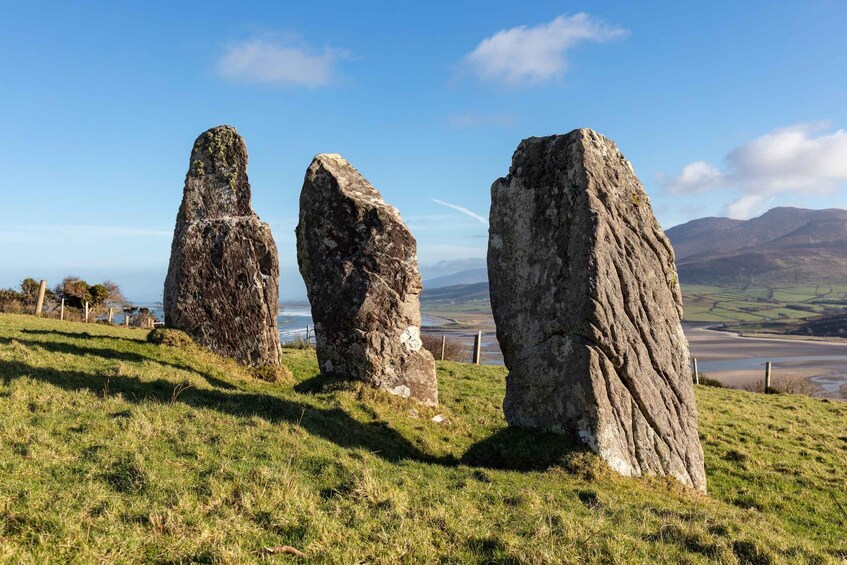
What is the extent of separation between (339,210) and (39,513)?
33.7ft

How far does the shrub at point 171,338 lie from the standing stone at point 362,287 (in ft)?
15.2

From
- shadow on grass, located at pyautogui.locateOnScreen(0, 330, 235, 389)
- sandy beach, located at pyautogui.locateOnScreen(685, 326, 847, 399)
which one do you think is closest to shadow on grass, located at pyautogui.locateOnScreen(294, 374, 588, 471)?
shadow on grass, located at pyautogui.locateOnScreen(0, 330, 235, 389)

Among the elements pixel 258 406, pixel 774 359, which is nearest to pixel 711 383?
pixel 258 406

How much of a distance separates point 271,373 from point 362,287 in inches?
176

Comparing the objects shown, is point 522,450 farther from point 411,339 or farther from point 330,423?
point 411,339

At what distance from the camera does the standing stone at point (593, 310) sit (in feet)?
30.4

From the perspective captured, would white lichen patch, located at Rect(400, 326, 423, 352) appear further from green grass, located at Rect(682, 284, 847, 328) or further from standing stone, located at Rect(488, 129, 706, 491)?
green grass, located at Rect(682, 284, 847, 328)

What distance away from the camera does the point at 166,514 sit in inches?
215

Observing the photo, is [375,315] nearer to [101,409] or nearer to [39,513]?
[101,409]

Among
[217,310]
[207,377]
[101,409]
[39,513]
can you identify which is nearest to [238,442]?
[101,409]

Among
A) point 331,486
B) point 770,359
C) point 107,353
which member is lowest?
point 770,359

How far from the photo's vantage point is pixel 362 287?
13.9 metres

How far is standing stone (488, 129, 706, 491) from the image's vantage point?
927 centimetres

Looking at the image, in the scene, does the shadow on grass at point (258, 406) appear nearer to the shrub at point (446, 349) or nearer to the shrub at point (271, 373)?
the shrub at point (271, 373)
